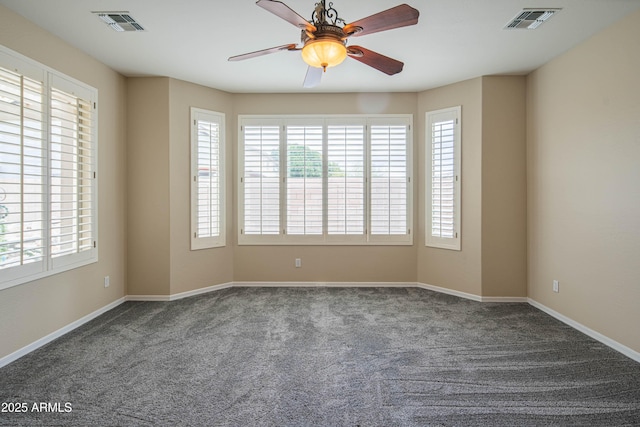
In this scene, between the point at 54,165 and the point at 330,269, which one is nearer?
the point at 54,165

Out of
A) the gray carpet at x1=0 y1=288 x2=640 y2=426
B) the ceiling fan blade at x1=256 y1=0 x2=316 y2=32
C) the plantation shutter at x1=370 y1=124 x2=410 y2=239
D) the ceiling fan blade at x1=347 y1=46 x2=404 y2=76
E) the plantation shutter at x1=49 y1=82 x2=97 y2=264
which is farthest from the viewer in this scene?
the plantation shutter at x1=370 y1=124 x2=410 y2=239

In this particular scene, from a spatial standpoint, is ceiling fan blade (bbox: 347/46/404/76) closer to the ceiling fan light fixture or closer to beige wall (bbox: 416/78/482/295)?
the ceiling fan light fixture

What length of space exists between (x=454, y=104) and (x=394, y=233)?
199 cm

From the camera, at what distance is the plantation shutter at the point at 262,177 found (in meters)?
4.89

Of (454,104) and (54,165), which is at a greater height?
(454,104)

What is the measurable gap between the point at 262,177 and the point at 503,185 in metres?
3.32

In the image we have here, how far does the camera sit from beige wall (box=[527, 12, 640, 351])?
282cm

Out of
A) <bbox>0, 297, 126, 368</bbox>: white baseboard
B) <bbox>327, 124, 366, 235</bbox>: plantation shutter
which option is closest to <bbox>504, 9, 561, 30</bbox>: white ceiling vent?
<bbox>327, 124, 366, 235</bbox>: plantation shutter

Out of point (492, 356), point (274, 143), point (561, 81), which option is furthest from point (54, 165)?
point (561, 81)

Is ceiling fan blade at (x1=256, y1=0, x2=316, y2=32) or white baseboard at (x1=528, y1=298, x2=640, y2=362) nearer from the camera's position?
ceiling fan blade at (x1=256, y1=0, x2=316, y2=32)

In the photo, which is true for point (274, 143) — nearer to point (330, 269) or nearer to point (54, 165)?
point (330, 269)

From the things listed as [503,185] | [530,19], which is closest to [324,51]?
[530,19]

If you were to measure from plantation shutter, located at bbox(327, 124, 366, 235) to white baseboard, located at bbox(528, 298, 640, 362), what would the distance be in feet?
8.48

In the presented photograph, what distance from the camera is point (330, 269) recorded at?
4953 millimetres
